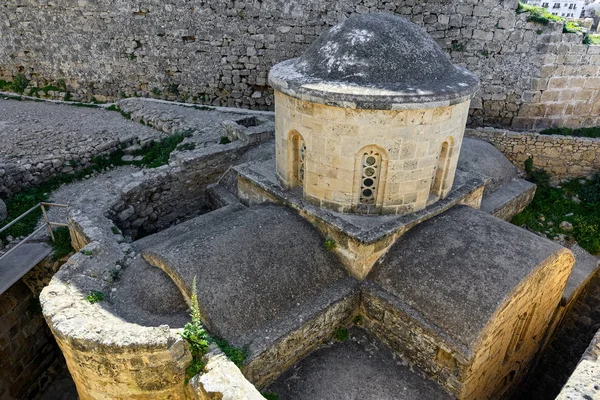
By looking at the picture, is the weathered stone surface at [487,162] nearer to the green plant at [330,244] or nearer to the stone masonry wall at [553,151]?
the stone masonry wall at [553,151]

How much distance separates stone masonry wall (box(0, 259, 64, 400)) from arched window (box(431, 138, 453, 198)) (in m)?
7.34

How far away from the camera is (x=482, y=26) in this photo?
35.8ft

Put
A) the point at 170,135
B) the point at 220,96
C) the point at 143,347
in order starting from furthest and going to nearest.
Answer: the point at 220,96, the point at 170,135, the point at 143,347

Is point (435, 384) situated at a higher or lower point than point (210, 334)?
lower

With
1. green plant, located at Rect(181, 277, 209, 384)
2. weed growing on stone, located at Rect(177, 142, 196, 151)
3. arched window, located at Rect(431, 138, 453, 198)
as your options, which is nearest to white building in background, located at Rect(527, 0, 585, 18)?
weed growing on stone, located at Rect(177, 142, 196, 151)

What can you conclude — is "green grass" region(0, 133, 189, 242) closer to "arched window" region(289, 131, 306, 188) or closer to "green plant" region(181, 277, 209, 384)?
"arched window" region(289, 131, 306, 188)

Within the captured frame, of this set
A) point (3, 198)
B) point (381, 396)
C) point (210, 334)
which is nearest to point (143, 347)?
point (210, 334)

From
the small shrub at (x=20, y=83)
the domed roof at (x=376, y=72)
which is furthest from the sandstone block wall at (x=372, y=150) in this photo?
the small shrub at (x=20, y=83)

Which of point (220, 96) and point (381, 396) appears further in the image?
point (220, 96)

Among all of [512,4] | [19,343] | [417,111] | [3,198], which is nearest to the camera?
[417,111]

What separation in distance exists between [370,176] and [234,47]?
8537mm

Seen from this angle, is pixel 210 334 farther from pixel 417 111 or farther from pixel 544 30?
pixel 544 30

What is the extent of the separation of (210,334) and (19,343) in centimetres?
561

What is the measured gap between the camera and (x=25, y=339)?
8.67 metres
